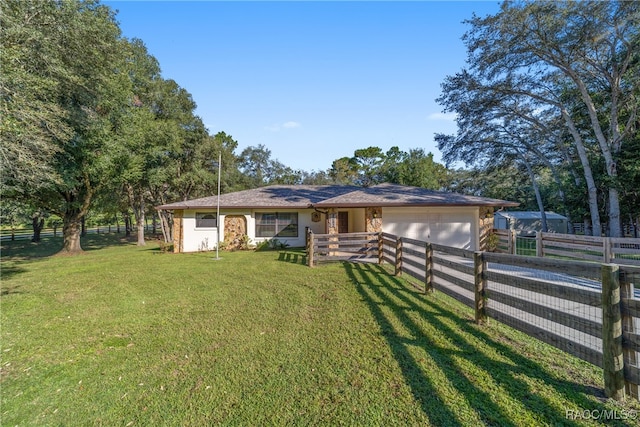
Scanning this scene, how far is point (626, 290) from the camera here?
246 cm

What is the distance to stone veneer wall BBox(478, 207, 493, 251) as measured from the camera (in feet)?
40.4

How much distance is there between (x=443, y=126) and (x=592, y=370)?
2132 cm

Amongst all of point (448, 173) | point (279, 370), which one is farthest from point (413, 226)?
point (448, 173)

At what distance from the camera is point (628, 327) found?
244 cm

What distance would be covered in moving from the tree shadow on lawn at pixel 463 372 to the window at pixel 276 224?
10358 millimetres

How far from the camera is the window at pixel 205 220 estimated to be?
14512mm

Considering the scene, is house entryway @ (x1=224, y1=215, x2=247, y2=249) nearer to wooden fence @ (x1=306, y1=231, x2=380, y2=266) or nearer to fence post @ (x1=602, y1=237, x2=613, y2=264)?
wooden fence @ (x1=306, y1=231, x2=380, y2=266)

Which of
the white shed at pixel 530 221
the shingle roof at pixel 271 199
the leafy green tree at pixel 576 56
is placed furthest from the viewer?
the white shed at pixel 530 221

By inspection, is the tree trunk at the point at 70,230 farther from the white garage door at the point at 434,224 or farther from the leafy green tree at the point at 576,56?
the leafy green tree at the point at 576,56

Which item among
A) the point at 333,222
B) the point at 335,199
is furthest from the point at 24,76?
the point at 333,222

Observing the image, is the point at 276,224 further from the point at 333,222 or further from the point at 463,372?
the point at 463,372

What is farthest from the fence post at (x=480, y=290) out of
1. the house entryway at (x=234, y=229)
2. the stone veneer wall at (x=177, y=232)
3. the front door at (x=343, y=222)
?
the stone veneer wall at (x=177, y=232)

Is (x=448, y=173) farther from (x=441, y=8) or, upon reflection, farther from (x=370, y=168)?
(x=441, y=8)

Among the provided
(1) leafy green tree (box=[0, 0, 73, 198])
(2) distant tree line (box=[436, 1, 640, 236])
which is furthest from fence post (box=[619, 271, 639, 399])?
(2) distant tree line (box=[436, 1, 640, 236])
